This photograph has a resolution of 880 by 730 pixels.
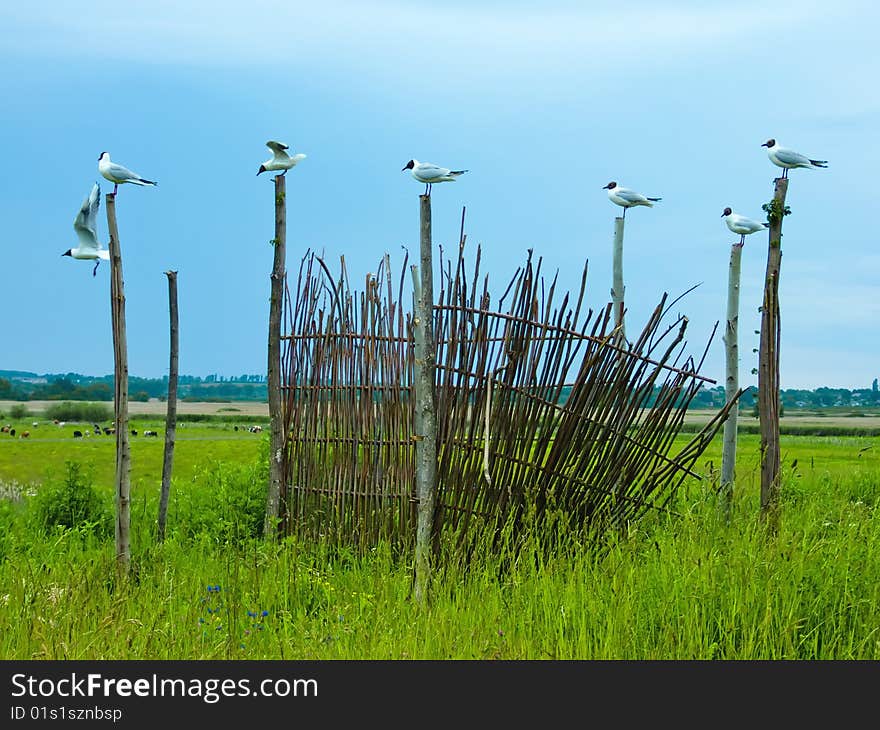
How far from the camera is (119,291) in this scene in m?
4.87

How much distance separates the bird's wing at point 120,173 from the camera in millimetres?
4969

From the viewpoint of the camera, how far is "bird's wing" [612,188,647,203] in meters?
5.59

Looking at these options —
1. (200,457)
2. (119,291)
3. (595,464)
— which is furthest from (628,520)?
(200,457)

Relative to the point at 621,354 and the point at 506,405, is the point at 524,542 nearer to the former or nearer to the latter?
the point at 506,405

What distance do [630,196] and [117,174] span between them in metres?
3.06

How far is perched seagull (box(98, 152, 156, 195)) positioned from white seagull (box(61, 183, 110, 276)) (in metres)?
0.09

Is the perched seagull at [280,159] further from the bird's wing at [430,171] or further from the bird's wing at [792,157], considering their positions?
the bird's wing at [792,157]

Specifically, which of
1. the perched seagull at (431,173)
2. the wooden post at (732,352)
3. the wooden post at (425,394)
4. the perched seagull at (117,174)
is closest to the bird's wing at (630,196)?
the wooden post at (732,352)

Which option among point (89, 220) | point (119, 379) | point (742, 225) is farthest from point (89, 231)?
point (742, 225)

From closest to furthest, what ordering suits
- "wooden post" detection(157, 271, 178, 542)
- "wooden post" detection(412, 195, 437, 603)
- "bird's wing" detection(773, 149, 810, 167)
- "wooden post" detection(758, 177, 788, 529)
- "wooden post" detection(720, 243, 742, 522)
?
"wooden post" detection(412, 195, 437, 603) < "wooden post" detection(758, 177, 788, 529) < "bird's wing" detection(773, 149, 810, 167) < "wooden post" detection(720, 243, 742, 522) < "wooden post" detection(157, 271, 178, 542)

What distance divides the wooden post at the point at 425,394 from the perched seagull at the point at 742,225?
2238mm

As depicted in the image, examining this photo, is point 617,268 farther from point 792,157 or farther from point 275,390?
point 275,390

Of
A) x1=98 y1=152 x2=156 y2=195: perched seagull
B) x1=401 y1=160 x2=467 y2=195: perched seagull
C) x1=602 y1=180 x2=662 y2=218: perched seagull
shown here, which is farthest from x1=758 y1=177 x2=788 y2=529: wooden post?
x1=98 y1=152 x2=156 y2=195: perched seagull

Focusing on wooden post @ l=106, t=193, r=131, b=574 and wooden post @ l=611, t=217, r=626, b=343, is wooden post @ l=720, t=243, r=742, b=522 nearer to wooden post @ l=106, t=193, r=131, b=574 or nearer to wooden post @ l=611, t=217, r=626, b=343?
wooden post @ l=611, t=217, r=626, b=343
